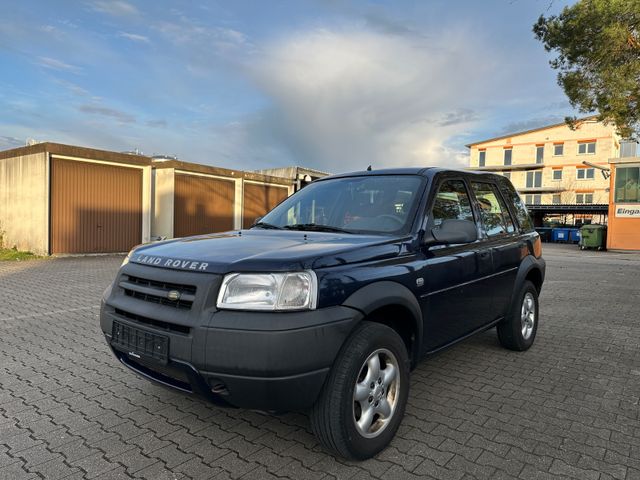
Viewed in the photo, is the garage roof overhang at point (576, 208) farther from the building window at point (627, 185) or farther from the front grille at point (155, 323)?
the front grille at point (155, 323)

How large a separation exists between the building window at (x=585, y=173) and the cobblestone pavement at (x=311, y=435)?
57.3 metres

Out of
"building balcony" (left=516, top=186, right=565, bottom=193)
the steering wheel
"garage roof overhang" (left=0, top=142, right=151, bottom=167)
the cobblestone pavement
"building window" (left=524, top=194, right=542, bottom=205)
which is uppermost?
"building balcony" (left=516, top=186, right=565, bottom=193)

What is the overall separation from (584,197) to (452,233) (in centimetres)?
6134

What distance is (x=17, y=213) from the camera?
1528 centimetres

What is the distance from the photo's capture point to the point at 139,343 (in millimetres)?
2758

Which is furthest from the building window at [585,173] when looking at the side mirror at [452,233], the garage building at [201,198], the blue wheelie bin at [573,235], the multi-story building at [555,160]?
the side mirror at [452,233]

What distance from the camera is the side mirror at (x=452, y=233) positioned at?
328cm

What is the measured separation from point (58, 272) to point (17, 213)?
5710mm

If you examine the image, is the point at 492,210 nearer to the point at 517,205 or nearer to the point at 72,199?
the point at 517,205

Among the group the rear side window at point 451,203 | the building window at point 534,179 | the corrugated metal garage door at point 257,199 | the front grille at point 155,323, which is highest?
the building window at point 534,179

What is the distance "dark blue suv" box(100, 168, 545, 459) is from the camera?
7.84 feet

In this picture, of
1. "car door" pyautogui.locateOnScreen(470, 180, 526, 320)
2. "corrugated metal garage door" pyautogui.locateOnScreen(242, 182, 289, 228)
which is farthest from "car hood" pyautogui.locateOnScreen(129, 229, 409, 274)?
"corrugated metal garage door" pyautogui.locateOnScreen(242, 182, 289, 228)

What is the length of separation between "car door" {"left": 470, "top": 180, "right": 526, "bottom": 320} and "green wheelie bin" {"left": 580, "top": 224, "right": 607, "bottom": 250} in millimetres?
24621

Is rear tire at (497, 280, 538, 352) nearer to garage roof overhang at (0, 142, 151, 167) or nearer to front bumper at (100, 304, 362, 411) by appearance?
front bumper at (100, 304, 362, 411)
